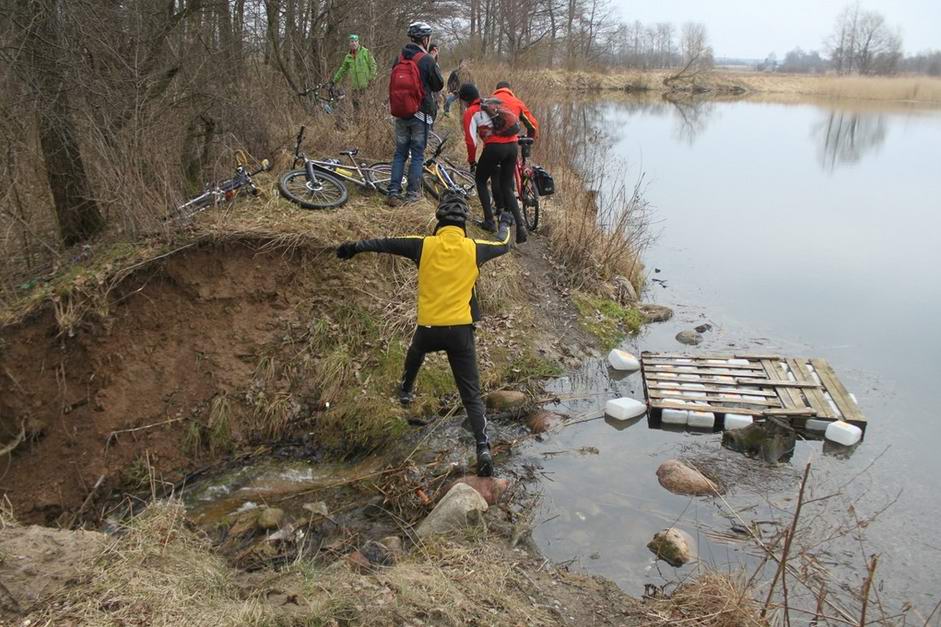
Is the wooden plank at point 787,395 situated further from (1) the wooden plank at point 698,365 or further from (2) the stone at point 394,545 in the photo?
(2) the stone at point 394,545

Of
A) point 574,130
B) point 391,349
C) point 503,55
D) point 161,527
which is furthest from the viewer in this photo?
point 503,55

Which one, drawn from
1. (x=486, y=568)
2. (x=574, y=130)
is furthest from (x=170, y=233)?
(x=574, y=130)

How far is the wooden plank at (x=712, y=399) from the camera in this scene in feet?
23.2

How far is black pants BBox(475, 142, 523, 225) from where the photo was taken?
26.0ft

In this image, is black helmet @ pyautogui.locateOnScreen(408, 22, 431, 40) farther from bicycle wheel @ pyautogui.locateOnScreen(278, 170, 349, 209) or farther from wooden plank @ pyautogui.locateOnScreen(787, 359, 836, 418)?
wooden plank @ pyautogui.locateOnScreen(787, 359, 836, 418)

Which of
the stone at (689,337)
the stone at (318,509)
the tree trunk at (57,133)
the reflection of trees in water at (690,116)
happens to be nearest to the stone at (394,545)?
the stone at (318,509)

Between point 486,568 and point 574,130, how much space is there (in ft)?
37.6

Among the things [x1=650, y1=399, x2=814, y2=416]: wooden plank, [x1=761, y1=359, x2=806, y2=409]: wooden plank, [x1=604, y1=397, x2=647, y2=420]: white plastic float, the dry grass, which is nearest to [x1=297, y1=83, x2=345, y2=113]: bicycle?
[x1=604, y1=397, x2=647, y2=420]: white plastic float

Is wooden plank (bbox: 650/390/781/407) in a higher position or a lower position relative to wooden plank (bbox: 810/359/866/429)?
lower

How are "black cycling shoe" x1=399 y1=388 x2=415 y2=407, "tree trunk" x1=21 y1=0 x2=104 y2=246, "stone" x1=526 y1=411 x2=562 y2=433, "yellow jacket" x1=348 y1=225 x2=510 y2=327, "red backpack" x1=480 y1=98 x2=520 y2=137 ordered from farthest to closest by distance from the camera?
"red backpack" x1=480 y1=98 x2=520 y2=137 → "stone" x1=526 y1=411 x2=562 y2=433 → "black cycling shoe" x1=399 y1=388 x2=415 y2=407 → "tree trunk" x1=21 y1=0 x2=104 y2=246 → "yellow jacket" x1=348 y1=225 x2=510 y2=327

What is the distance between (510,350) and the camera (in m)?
7.64

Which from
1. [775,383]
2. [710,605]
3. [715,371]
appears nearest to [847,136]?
[715,371]

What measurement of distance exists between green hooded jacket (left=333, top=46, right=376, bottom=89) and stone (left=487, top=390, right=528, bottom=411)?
6340mm

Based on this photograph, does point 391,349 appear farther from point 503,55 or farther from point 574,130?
point 503,55
